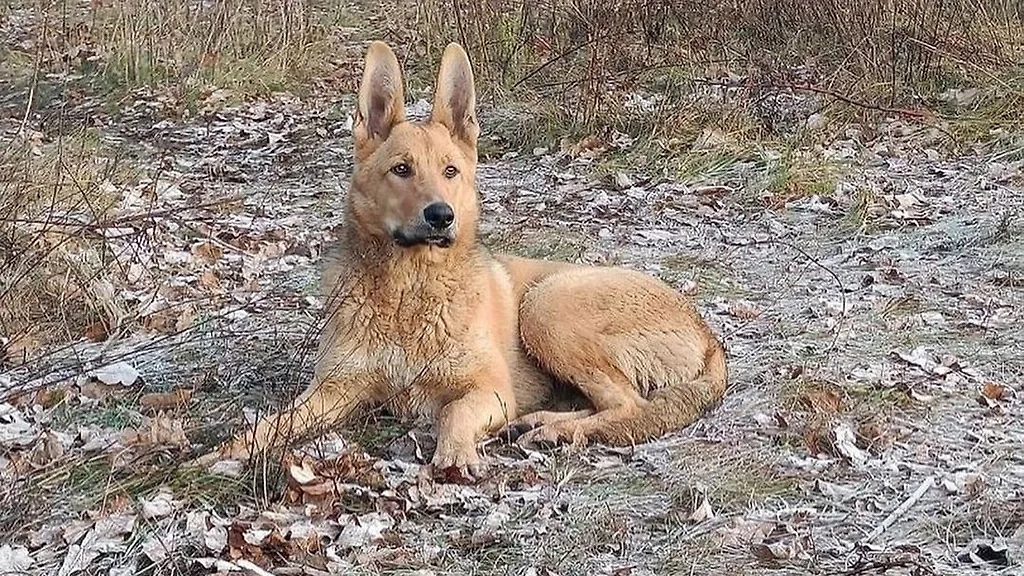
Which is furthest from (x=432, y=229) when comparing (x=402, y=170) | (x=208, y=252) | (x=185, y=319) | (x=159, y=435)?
(x=208, y=252)

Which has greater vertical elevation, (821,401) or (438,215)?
(438,215)

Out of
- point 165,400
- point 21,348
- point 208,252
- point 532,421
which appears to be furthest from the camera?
point 208,252

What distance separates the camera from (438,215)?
4625 millimetres

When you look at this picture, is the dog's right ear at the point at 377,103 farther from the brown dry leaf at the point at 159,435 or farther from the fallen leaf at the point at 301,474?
the fallen leaf at the point at 301,474

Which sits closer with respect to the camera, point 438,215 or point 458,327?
point 438,215

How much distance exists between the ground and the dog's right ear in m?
0.83

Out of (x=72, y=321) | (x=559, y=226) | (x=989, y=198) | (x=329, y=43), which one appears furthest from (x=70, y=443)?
(x=329, y=43)

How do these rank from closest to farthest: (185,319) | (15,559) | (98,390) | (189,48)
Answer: (15,559), (98,390), (185,319), (189,48)

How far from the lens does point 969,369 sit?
512 cm

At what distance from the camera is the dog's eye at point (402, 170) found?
4797 mm

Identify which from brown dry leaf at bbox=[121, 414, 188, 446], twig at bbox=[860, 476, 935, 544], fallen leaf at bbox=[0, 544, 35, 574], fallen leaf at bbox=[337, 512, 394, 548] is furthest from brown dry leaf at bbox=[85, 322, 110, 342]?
twig at bbox=[860, 476, 935, 544]

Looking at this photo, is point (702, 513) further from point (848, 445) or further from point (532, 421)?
point (532, 421)

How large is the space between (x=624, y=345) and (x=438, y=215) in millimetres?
1036

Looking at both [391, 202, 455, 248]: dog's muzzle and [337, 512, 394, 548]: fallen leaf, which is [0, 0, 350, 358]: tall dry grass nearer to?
[391, 202, 455, 248]: dog's muzzle
